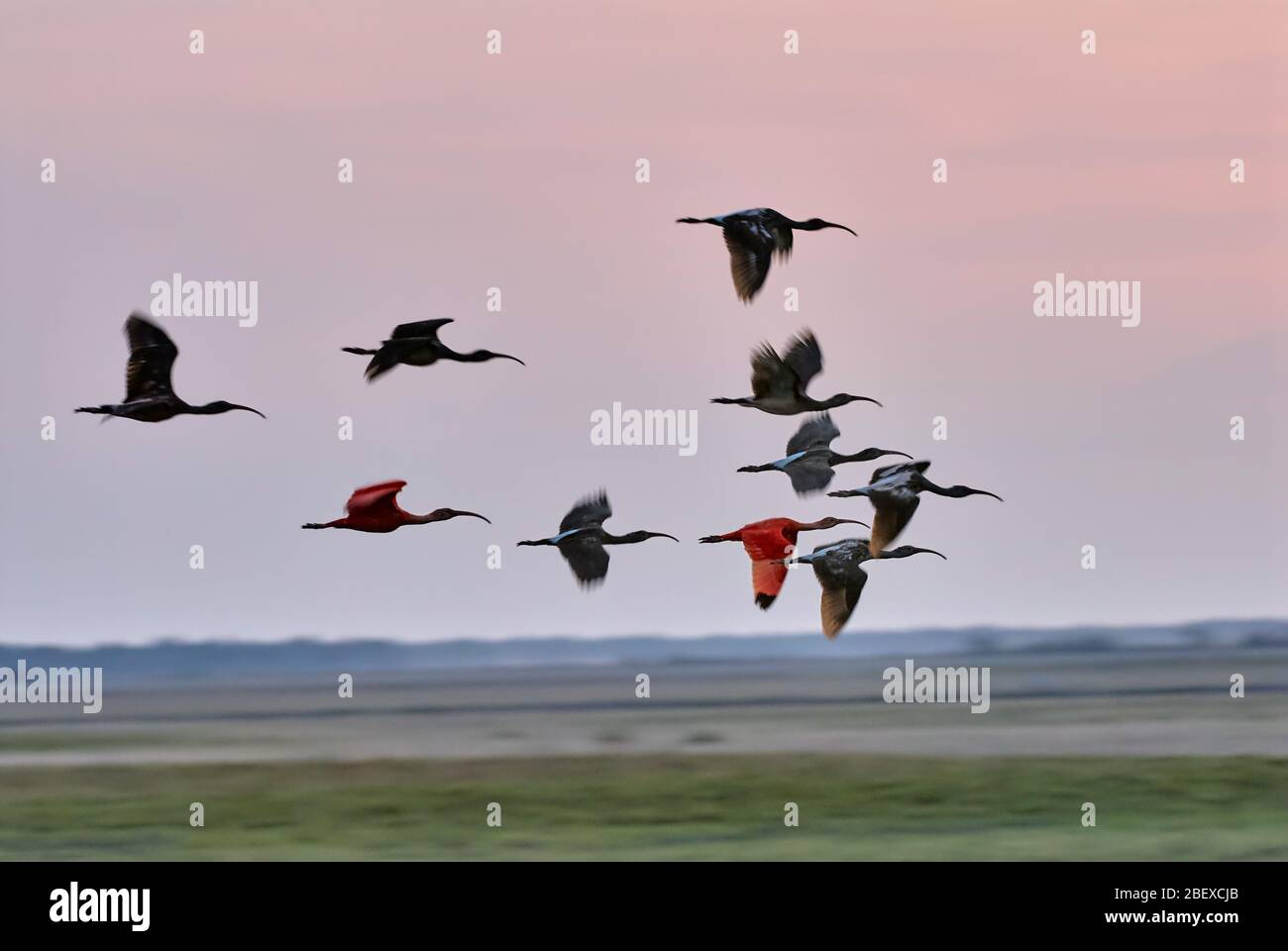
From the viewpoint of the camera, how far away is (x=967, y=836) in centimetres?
2272

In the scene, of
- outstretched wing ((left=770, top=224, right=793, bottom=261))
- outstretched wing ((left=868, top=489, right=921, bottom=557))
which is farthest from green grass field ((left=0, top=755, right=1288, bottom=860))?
outstretched wing ((left=770, top=224, right=793, bottom=261))

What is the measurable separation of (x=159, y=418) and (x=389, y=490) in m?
2.09

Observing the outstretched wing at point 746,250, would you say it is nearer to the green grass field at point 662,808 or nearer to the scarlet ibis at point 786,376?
the scarlet ibis at point 786,376

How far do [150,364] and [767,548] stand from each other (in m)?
5.81

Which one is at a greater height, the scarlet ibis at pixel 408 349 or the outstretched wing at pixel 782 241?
A: the outstretched wing at pixel 782 241

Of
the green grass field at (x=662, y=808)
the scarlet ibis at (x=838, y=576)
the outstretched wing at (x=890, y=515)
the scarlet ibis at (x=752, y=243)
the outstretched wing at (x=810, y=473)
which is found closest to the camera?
the outstretched wing at (x=890, y=515)

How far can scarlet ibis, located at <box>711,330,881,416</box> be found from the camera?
69.8 feet

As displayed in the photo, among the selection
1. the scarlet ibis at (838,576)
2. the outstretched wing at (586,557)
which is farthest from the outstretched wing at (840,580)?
the outstretched wing at (586,557)

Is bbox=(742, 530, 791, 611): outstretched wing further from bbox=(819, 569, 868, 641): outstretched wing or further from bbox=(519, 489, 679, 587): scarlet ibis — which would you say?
bbox=(519, 489, 679, 587): scarlet ibis

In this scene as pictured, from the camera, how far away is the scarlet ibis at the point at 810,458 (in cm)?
2184

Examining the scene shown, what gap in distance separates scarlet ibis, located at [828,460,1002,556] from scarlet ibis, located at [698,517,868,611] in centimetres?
191

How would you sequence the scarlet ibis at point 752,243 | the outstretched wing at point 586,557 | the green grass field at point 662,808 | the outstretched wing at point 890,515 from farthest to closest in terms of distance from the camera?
1. the green grass field at point 662,808
2. the outstretched wing at point 586,557
3. the scarlet ibis at point 752,243
4. the outstretched wing at point 890,515

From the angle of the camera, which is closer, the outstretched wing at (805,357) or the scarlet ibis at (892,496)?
the scarlet ibis at (892,496)
